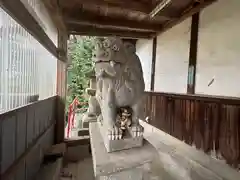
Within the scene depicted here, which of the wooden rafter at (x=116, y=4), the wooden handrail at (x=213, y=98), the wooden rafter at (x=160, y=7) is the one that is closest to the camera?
the wooden handrail at (x=213, y=98)

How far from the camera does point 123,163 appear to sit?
6.22ft

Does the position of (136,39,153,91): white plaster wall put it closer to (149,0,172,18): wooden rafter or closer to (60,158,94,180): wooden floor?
(149,0,172,18): wooden rafter

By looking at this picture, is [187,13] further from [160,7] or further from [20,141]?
[20,141]

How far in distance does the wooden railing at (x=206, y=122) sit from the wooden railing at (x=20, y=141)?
2335 millimetres

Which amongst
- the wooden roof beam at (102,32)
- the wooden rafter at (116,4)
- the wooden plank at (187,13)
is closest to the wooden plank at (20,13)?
the wooden rafter at (116,4)

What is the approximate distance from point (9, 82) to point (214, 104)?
2.43 metres

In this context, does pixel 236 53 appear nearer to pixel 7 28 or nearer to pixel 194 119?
pixel 194 119

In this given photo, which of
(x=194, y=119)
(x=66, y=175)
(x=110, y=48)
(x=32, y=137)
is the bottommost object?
(x=66, y=175)

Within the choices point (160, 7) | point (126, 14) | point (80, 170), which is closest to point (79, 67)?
point (126, 14)

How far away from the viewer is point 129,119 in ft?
7.63

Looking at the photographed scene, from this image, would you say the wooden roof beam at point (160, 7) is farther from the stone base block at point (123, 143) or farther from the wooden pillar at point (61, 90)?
the wooden pillar at point (61, 90)

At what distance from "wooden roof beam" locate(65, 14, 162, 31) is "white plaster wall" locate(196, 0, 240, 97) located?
1.71m

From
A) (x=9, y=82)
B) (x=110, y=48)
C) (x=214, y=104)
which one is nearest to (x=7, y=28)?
(x=9, y=82)

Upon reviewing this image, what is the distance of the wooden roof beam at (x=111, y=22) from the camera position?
169 inches
